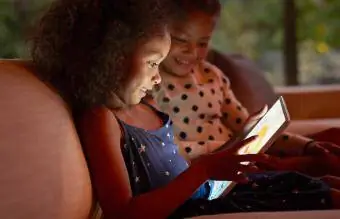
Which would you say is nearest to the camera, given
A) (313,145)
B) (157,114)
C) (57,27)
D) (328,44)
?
(57,27)

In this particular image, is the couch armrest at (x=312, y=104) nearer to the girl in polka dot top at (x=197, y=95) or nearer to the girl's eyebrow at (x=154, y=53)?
the girl in polka dot top at (x=197, y=95)

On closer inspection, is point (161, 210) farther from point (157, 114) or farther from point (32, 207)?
point (157, 114)

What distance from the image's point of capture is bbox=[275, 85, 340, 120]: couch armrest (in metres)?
2.58

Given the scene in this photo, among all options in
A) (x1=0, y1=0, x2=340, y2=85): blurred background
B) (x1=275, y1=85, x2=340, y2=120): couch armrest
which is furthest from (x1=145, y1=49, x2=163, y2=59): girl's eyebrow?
(x1=0, y1=0, x2=340, y2=85): blurred background

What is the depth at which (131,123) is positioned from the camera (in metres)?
1.35

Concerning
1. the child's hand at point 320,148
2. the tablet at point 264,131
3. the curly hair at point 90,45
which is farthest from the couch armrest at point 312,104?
the curly hair at point 90,45

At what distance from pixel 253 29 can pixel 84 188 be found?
2.42 meters

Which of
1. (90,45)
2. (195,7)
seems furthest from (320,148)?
(90,45)

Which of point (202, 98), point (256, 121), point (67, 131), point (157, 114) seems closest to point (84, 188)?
point (67, 131)

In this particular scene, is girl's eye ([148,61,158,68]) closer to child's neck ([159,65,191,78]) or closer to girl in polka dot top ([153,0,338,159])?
girl in polka dot top ([153,0,338,159])

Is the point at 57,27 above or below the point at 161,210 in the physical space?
above

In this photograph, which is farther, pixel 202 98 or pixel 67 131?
pixel 202 98

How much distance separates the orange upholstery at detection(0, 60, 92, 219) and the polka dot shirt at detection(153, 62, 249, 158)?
50 centimetres

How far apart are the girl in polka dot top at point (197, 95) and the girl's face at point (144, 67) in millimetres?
303
